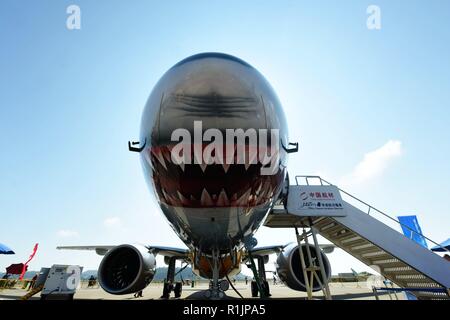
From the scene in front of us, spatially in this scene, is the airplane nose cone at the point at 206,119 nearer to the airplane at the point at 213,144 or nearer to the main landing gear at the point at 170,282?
the airplane at the point at 213,144

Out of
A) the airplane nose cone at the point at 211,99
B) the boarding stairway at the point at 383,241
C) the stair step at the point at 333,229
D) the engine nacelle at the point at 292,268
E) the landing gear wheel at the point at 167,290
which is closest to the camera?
the airplane nose cone at the point at 211,99

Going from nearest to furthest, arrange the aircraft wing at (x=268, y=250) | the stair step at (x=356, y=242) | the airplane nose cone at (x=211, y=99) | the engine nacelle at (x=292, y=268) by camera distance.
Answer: the airplane nose cone at (x=211, y=99) → the engine nacelle at (x=292, y=268) → the stair step at (x=356, y=242) → the aircraft wing at (x=268, y=250)

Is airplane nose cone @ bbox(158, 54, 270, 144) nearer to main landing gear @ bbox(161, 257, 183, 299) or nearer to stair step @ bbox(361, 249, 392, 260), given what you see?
stair step @ bbox(361, 249, 392, 260)

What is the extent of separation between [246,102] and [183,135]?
76cm

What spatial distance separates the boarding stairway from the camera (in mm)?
7262

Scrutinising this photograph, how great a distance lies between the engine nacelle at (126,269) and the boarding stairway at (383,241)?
14.1ft

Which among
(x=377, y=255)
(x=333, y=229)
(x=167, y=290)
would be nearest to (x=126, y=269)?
(x=167, y=290)

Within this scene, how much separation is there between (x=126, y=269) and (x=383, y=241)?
8078mm

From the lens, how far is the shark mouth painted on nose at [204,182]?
271cm

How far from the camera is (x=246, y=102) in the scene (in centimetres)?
273

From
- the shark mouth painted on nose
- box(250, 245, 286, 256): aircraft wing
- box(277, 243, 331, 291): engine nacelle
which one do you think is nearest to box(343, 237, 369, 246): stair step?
box(277, 243, 331, 291): engine nacelle

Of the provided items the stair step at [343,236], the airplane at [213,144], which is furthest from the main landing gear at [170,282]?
the airplane at [213,144]
